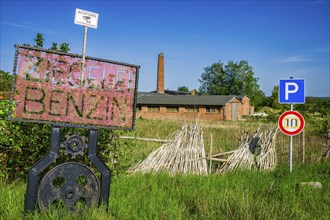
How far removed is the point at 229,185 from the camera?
20.0 ft

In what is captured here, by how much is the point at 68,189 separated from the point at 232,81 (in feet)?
227

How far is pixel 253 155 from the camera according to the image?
8969 millimetres

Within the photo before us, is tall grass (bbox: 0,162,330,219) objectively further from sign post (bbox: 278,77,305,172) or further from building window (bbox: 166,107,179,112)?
building window (bbox: 166,107,179,112)

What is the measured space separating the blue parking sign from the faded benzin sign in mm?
5304

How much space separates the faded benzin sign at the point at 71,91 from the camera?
3684mm

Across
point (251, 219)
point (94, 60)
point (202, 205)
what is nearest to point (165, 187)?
point (202, 205)

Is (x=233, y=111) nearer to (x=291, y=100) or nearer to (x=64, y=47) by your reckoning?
(x=291, y=100)

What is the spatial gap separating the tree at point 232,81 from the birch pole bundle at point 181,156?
5605cm

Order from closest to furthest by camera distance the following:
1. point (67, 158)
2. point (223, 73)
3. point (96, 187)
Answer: point (96, 187), point (67, 158), point (223, 73)

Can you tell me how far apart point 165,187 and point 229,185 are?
1.24 metres

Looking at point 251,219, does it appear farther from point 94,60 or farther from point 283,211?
point 94,60

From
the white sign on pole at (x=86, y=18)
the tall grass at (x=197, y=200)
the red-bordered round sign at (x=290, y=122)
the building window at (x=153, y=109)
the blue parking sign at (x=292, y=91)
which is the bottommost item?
the tall grass at (x=197, y=200)

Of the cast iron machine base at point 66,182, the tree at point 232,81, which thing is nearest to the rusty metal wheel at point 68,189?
the cast iron machine base at point 66,182

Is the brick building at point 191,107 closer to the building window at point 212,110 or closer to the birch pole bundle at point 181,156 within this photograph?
the building window at point 212,110
